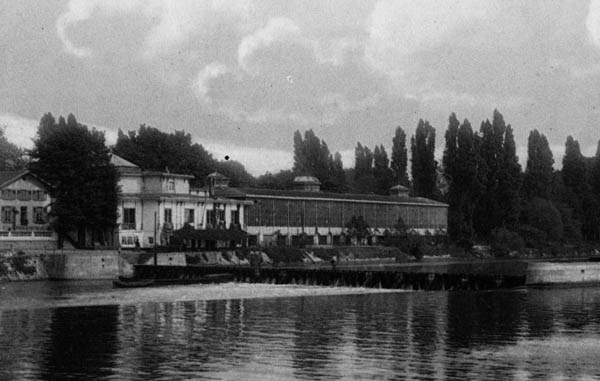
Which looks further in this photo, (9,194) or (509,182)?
(509,182)

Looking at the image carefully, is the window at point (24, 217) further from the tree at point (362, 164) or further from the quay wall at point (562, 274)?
the tree at point (362, 164)

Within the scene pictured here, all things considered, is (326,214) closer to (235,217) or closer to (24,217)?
(235,217)

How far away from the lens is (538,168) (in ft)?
459

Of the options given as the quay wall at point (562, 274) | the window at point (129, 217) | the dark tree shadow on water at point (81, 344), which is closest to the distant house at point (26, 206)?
the window at point (129, 217)

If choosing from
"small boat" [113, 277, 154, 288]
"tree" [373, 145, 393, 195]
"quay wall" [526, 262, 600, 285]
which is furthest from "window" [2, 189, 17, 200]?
"tree" [373, 145, 393, 195]

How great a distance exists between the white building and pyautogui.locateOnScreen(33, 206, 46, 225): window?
1127 cm

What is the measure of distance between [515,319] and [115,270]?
45610mm

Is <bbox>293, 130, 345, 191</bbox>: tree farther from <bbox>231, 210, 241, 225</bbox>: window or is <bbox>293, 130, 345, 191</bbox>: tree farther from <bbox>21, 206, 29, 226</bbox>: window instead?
<bbox>21, 206, 29, 226</bbox>: window

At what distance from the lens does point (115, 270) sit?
86.0 m

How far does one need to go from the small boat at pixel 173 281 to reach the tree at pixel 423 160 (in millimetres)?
66710

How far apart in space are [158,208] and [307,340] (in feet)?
230

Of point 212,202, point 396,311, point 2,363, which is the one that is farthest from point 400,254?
point 2,363

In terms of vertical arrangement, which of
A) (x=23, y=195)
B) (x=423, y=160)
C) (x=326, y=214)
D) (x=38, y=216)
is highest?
(x=423, y=160)

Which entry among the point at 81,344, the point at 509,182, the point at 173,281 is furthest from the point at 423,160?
the point at 81,344
